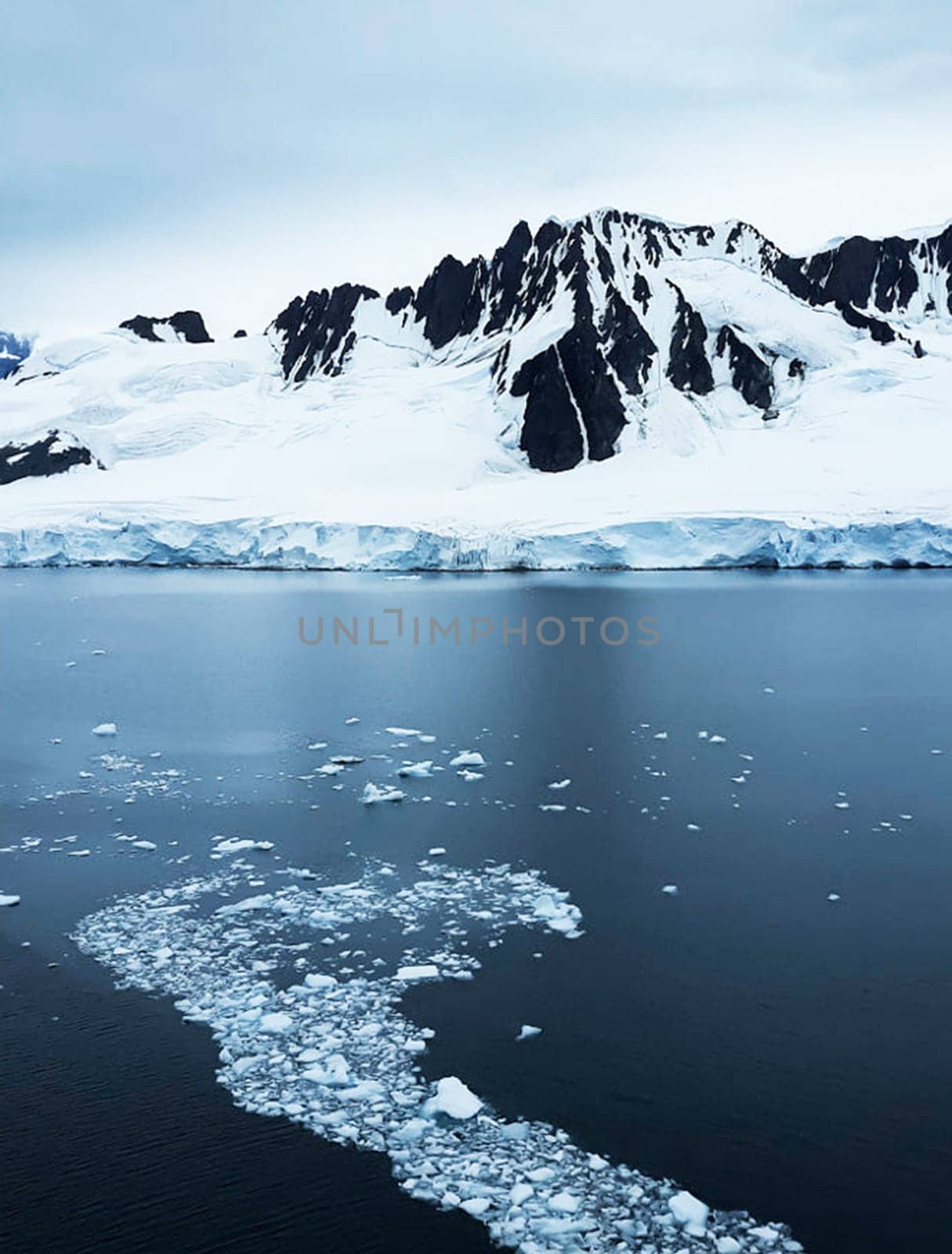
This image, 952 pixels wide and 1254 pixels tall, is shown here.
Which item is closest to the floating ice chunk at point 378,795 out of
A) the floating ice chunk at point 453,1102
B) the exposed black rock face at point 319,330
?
the floating ice chunk at point 453,1102

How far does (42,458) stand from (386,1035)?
6495 cm

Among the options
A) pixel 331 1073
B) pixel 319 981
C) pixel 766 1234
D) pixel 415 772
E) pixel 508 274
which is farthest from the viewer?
pixel 508 274

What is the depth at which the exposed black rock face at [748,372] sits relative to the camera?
221ft

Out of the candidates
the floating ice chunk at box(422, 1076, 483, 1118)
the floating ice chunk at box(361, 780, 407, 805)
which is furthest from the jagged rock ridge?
the floating ice chunk at box(422, 1076, 483, 1118)

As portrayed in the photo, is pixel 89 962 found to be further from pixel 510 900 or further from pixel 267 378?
pixel 267 378

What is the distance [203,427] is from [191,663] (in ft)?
165

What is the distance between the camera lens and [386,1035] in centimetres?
636

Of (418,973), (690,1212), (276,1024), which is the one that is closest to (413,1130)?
(276,1024)

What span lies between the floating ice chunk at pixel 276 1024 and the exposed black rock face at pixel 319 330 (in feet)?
257

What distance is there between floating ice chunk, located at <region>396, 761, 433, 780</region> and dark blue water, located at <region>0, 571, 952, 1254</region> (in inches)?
14.0

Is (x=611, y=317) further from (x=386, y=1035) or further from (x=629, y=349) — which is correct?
(x=386, y=1035)

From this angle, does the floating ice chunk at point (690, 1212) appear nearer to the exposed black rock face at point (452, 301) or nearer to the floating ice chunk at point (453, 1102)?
the floating ice chunk at point (453, 1102)

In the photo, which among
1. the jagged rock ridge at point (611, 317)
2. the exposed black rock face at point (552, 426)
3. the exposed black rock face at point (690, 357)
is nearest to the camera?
the exposed black rock face at point (552, 426)

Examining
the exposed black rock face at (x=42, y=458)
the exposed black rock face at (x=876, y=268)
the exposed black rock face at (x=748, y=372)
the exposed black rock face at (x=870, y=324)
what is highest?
the exposed black rock face at (x=876, y=268)
